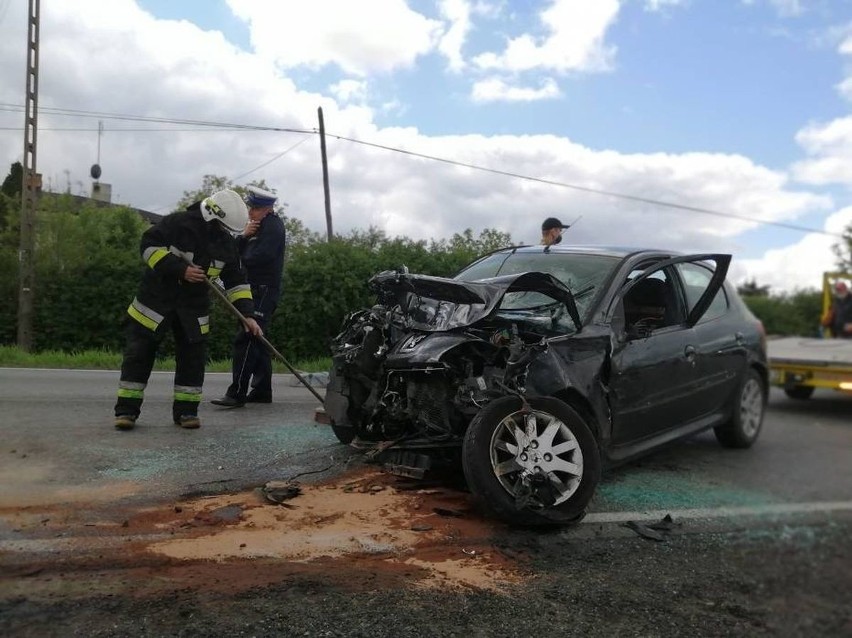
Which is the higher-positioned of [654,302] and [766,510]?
[654,302]

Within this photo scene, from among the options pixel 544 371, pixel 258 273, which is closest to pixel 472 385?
pixel 544 371

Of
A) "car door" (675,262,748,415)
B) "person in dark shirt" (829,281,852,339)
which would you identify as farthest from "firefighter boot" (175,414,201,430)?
"person in dark shirt" (829,281,852,339)

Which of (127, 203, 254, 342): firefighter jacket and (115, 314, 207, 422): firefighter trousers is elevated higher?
(127, 203, 254, 342): firefighter jacket

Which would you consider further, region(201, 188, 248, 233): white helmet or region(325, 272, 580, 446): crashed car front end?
region(201, 188, 248, 233): white helmet

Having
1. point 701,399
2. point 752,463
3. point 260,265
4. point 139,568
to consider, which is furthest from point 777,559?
point 260,265

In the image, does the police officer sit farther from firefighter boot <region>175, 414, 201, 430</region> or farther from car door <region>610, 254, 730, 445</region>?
car door <region>610, 254, 730, 445</region>

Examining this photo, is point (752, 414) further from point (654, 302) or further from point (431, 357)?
point (654, 302)

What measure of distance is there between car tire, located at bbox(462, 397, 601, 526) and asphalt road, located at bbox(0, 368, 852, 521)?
13.1 inches

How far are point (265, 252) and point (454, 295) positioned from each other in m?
2.99

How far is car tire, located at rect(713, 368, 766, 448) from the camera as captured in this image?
2.12 metres

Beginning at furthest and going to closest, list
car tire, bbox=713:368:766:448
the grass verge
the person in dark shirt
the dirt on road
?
the grass verge → the dirt on road → car tire, bbox=713:368:766:448 → the person in dark shirt

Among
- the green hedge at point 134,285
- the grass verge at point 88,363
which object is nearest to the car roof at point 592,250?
the grass verge at point 88,363

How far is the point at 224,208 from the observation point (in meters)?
5.29

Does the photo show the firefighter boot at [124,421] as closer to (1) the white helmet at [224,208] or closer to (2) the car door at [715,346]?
(1) the white helmet at [224,208]
